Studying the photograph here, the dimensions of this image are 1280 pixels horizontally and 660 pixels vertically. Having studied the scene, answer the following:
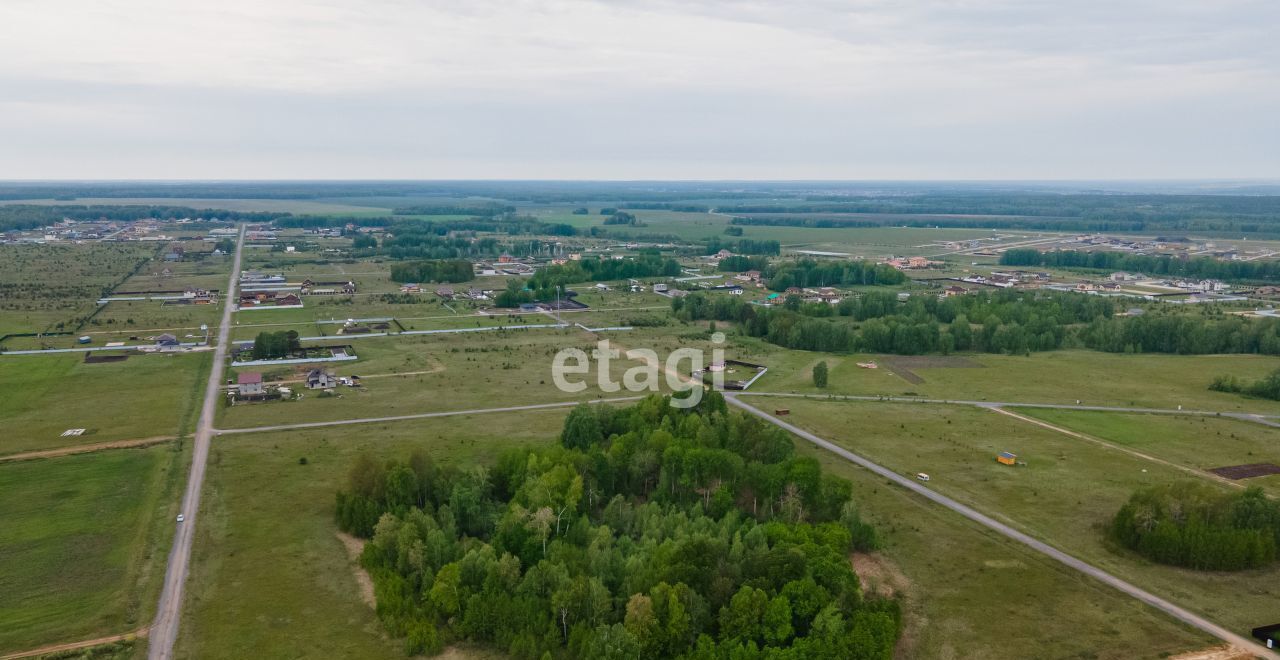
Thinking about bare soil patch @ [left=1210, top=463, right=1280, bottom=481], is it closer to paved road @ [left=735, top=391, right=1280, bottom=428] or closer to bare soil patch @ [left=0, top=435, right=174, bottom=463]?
paved road @ [left=735, top=391, right=1280, bottom=428]

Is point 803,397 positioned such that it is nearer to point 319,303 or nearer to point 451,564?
point 451,564

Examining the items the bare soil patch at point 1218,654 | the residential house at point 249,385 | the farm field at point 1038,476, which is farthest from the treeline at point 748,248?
the bare soil patch at point 1218,654

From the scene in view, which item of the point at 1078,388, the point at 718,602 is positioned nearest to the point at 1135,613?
the point at 718,602

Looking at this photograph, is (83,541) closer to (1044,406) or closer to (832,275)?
(1044,406)

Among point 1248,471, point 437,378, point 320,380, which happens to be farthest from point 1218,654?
point 320,380

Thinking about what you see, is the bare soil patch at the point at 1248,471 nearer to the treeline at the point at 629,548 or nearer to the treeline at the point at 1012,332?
the treeline at the point at 629,548
